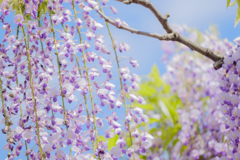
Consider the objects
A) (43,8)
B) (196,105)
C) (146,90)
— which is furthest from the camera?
(146,90)

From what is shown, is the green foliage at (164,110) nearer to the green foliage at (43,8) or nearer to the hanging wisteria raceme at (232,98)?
the hanging wisteria raceme at (232,98)

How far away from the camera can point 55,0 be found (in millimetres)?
840

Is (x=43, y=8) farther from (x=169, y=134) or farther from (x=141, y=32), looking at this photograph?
(x=169, y=134)

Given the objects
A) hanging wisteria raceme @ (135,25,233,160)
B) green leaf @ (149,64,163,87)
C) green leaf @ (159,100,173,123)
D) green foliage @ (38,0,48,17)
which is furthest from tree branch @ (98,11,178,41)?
green leaf @ (149,64,163,87)

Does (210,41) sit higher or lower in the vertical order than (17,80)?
higher

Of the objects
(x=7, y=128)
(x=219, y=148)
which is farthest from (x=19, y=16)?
(x=219, y=148)

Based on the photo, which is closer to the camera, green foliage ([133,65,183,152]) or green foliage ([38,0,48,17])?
green foliage ([38,0,48,17])

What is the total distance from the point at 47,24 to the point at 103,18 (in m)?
0.20

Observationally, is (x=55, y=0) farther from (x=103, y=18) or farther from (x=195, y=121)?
(x=195, y=121)

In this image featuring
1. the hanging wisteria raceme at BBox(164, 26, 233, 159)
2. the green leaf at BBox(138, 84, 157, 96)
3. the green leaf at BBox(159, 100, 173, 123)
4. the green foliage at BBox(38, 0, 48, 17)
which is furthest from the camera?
the green leaf at BBox(138, 84, 157, 96)

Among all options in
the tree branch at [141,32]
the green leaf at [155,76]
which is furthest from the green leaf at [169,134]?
the tree branch at [141,32]

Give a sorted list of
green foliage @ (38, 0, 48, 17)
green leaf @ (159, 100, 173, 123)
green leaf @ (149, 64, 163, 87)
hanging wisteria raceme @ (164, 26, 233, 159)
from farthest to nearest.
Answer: green leaf @ (149, 64, 163, 87), green leaf @ (159, 100, 173, 123), hanging wisteria raceme @ (164, 26, 233, 159), green foliage @ (38, 0, 48, 17)

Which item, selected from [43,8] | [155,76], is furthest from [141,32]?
[155,76]

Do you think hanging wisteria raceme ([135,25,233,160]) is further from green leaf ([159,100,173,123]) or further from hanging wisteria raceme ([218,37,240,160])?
hanging wisteria raceme ([218,37,240,160])
